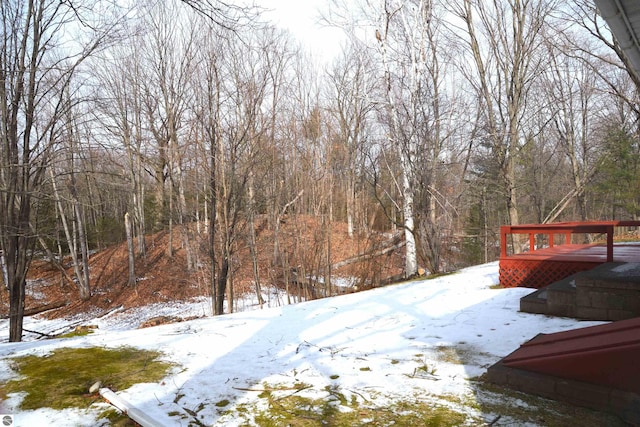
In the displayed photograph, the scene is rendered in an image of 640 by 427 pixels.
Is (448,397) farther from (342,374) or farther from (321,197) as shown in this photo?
(321,197)

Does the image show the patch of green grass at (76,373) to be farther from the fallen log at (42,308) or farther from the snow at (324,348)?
the fallen log at (42,308)

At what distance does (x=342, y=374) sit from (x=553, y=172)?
24.9 meters

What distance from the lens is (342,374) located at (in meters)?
2.96

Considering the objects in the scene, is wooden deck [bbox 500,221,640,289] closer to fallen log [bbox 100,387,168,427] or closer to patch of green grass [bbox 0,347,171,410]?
patch of green grass [bbox 0,347,171,410]

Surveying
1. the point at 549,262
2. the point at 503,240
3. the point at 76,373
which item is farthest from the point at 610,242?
the point at 76,373

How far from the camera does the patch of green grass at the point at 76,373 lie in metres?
2.57

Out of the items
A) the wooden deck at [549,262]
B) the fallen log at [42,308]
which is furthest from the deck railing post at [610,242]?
the fallen log at [42,308]

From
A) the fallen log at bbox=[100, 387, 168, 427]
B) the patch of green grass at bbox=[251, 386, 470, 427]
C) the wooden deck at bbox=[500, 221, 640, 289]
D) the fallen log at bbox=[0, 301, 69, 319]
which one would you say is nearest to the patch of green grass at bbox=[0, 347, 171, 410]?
the fallen log at bbox=[100, 387, 168, 427]

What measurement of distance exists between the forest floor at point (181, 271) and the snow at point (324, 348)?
5833mm

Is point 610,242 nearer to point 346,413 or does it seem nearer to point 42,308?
point 346,413

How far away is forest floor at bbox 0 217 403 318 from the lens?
41.2 feet

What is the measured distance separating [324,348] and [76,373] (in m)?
2.06

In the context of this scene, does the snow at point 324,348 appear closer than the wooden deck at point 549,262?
Yes

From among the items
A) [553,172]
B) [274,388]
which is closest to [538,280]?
[274,388]
